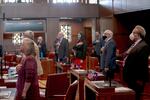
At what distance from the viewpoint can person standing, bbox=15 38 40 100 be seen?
17.1 ft

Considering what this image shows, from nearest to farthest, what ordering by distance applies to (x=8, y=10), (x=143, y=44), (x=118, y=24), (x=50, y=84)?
(x=143, y=44), (x=50, y=84), (x=118, y=24), (x=8, y=10)

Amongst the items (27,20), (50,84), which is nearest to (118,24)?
(27,20)

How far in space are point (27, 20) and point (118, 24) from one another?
4.90m

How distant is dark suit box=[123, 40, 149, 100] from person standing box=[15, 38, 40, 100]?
160 centimetres

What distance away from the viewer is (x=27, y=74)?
520cm

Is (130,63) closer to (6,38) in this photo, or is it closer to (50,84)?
(50,84)

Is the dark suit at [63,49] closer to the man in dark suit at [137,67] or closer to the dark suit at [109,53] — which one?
the dark suit at [109,53]

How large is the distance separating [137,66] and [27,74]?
1.82 metres

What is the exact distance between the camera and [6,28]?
18219 millimetres

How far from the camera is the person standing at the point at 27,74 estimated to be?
205 inches

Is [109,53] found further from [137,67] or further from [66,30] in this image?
[66,30]

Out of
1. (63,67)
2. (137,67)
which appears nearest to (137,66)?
(137,67)

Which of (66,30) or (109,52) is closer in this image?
(109,52)

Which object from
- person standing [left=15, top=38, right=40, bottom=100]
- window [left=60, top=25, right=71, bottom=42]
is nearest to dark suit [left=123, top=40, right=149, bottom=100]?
person standing [left=15, top=38, right=40, bottom=100]
